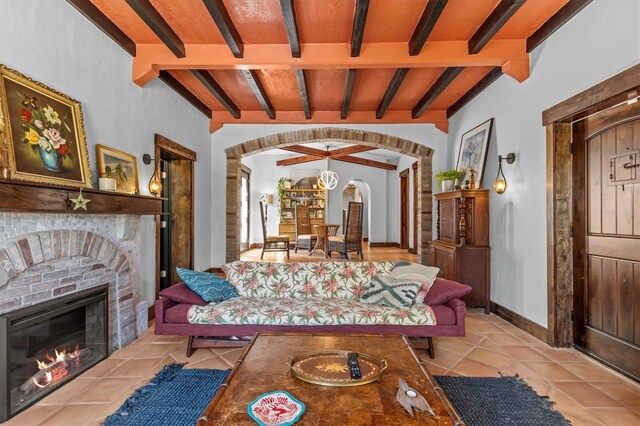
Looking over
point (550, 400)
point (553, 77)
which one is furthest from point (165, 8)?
point (550, 400)

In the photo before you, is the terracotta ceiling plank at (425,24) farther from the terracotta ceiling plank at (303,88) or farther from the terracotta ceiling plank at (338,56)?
the terracotta ceiling plank at (303,88)

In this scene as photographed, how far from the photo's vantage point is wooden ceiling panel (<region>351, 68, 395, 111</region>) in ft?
13.6

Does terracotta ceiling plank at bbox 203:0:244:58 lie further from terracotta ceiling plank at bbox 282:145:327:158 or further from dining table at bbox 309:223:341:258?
terracotta ceiling plank at bbox 282:145:327:158

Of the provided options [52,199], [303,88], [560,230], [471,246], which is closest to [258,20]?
[303,88]

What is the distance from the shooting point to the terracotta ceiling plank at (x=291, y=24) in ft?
8.64

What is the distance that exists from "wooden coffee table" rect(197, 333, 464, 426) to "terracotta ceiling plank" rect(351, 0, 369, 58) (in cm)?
246

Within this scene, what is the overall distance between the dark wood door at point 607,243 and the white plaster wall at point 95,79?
13.6 feet

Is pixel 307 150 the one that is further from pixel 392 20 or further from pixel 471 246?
pixel 392 20

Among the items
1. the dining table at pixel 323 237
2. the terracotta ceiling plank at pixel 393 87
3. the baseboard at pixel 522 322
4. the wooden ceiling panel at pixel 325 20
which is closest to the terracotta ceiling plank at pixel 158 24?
the wooden ceiling panel at pixel 325 20

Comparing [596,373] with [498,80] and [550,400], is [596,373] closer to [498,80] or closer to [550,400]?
[550,400]

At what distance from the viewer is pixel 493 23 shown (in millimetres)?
2906

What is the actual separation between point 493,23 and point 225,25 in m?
2.31

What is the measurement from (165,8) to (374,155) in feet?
26.8

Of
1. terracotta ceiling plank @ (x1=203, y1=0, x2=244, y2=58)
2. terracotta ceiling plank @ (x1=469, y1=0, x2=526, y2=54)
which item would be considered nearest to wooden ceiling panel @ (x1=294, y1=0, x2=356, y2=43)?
terracotta ceiling plank @ (x1=203, y1=0, x2=244, y2=58)
